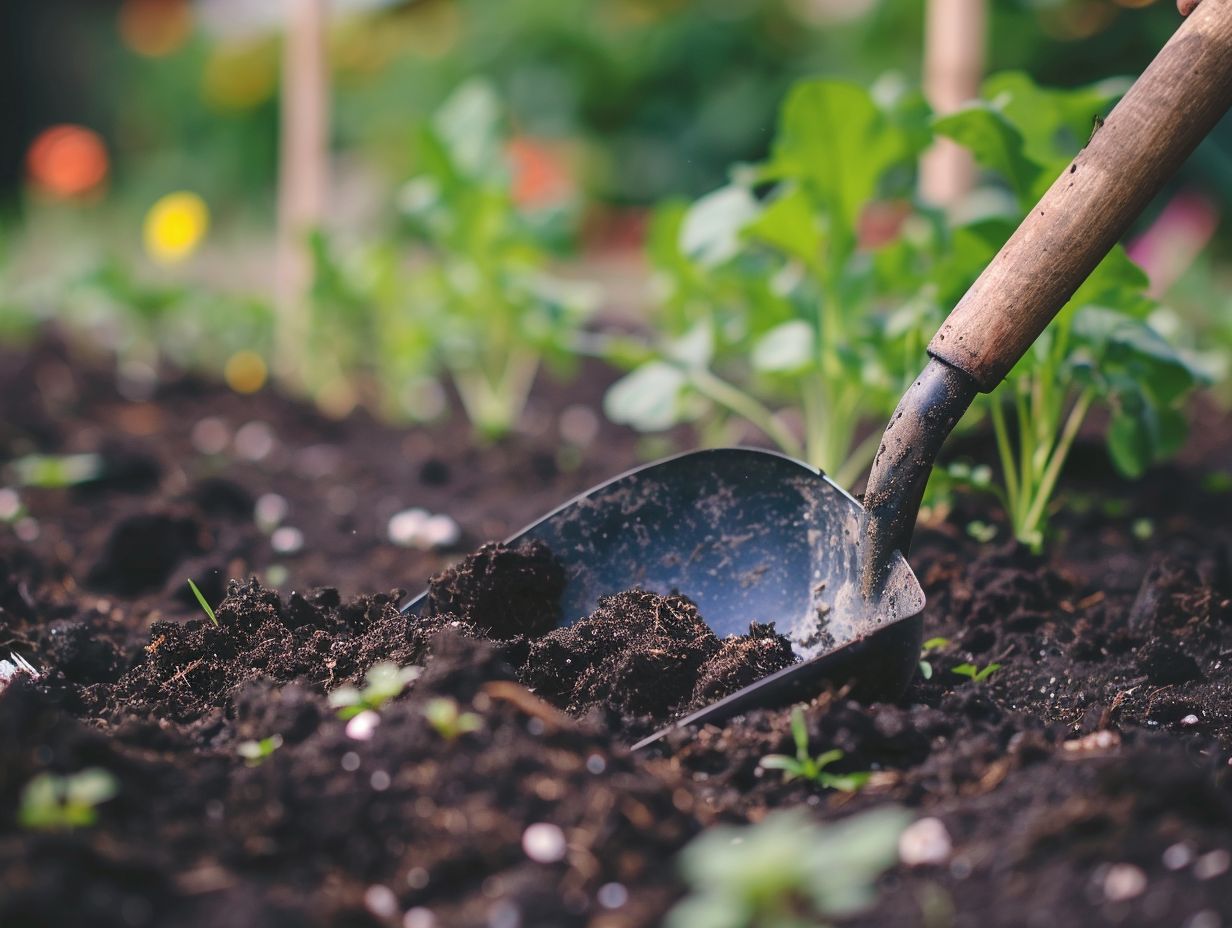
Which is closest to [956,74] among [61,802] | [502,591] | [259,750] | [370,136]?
[502,591]

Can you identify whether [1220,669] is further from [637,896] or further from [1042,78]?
[1042,78]

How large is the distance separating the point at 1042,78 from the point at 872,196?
10.8ft

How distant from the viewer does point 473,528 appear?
2.24 meters

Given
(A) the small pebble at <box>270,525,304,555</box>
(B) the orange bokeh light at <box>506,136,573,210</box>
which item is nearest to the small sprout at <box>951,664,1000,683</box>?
(A) the small pebble at <box>270,525,304,555</box>

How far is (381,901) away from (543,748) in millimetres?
182

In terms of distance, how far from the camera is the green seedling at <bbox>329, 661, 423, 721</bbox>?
1035 mm

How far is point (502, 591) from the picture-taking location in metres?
1.42

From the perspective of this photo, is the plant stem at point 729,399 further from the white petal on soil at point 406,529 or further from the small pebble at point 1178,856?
the small pebble at point 1178,856

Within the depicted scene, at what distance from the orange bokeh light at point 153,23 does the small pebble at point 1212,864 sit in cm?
941

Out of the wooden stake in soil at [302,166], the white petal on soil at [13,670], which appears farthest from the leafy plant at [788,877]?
the wooden stake in soil at [302,166]

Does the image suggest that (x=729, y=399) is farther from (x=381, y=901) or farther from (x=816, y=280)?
(x=381, y=901)

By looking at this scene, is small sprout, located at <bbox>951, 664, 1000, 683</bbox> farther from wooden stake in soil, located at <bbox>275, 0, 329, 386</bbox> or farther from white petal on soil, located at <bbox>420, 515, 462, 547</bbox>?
wooden stake in soil, located at <bbox>275, 0, 329, 386</bbox>

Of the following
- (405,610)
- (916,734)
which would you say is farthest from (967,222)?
(405,610)

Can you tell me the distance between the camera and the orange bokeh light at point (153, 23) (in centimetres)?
882
